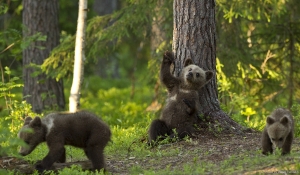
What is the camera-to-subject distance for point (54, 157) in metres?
8.98

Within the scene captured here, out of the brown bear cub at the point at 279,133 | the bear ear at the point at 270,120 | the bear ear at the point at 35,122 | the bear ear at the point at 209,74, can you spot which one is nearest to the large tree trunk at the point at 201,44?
the bear ear at the point at 209,74

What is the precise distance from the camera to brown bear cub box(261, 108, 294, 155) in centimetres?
885

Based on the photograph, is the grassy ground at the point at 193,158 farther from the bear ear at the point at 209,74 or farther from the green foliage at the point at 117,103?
the green foliage at the point at 117,103

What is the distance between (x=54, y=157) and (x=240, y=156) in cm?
270

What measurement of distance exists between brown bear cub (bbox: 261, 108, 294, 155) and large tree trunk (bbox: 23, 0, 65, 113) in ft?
27.5

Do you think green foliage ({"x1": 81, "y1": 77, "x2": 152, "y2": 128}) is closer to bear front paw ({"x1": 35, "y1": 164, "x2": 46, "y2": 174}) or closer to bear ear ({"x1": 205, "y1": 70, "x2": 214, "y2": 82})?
bear ear ({"x1": 205, "y1": 70, "x2": 214, "y2": 82})

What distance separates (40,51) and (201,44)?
6.63 m

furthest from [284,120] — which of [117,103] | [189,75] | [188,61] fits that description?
[117,103]

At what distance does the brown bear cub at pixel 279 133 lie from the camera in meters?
8.85

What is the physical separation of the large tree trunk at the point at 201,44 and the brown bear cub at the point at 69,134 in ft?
8.52

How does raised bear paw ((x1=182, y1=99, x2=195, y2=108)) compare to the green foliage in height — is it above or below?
above

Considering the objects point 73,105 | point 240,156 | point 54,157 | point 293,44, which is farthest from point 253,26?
point 54,157

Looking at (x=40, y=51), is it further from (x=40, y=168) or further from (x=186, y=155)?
(x=40, y=168)

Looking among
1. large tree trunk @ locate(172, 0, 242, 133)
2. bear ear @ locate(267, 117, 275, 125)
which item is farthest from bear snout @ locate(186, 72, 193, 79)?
bear ear @ locate(267, 117, 275, 125)
